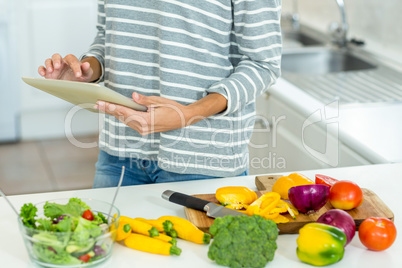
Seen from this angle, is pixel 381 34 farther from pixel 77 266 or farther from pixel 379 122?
pixel 77 266

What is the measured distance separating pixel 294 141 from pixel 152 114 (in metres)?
0.96

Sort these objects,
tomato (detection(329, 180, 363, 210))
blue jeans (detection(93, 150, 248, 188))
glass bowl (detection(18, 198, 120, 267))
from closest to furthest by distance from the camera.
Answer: glass bowl (detection(18, 198, 120, 267)) < tomato (detection(329, 180, 363, 210)) < blue jeans (detection(93, 150, 248, 188))

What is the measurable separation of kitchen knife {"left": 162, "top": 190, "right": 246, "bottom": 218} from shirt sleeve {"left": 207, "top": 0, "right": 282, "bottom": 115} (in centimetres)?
24

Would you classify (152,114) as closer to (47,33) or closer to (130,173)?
(130,173)

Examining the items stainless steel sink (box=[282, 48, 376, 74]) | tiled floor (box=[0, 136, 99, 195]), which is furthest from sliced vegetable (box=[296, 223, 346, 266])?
tiled floor (box=[0, 136, 99, 195])

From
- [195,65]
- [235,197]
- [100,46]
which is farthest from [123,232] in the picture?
[100,46]

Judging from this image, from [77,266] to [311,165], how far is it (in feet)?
3.77

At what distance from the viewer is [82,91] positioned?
3.72ft

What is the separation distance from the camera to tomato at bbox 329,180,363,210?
1.15 meters

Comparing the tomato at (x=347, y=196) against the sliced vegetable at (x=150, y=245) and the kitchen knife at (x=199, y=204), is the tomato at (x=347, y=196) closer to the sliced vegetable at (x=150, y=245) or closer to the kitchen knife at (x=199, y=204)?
the kitchen knife at (x=199, y=204)

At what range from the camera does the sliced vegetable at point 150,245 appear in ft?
3.40

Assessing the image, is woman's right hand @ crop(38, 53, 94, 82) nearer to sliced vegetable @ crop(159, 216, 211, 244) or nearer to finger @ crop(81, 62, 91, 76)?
finger @ crop(81, 62, 91, 76)

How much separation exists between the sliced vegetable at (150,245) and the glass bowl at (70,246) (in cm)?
6

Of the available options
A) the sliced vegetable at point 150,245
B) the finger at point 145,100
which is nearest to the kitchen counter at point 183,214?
the sliced vegetable at point 150,245
